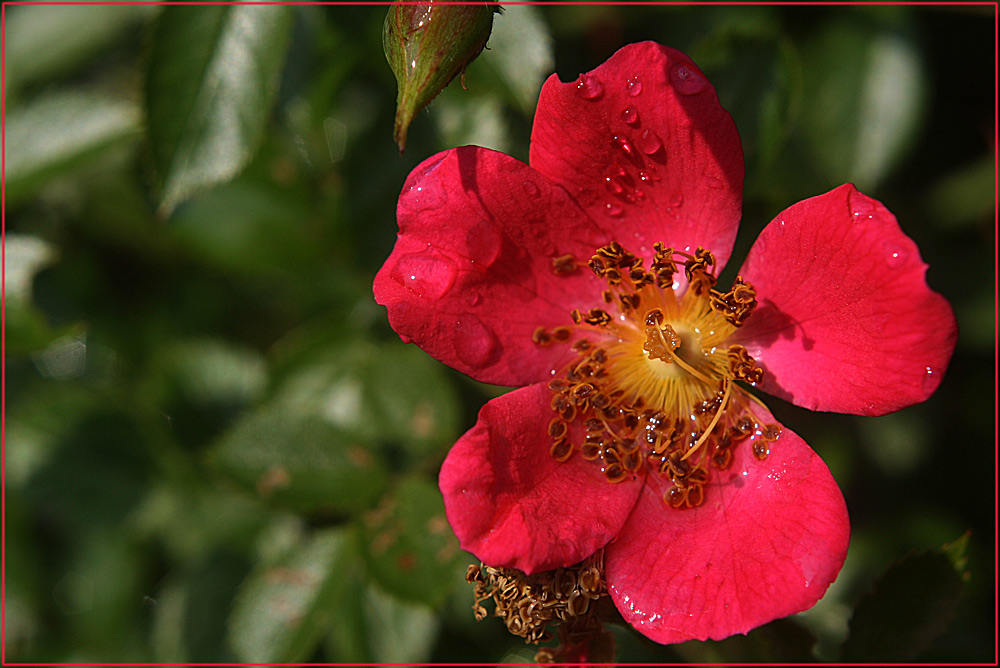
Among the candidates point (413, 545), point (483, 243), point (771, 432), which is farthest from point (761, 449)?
point (413, 545)

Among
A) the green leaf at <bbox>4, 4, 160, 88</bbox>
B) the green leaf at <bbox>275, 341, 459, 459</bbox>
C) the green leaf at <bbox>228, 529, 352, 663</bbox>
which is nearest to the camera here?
the green leaf at <bbox>228, 529, 352, 663</bbox>

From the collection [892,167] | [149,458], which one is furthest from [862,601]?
[149,458]

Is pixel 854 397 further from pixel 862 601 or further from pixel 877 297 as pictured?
pixel 862 601

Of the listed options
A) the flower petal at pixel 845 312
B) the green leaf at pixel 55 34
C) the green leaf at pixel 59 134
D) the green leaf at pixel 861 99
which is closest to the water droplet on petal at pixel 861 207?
the flower petal at pixel 845 312

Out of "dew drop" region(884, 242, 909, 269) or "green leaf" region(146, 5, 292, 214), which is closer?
"dew drop" region(884, 242, 909, 269)

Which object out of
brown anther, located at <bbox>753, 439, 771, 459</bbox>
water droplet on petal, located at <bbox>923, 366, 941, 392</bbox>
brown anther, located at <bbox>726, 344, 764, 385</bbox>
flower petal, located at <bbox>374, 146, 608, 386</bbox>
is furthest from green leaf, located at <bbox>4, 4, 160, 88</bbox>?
water droplet on petal, located at <bbox>923, 366, 941, 392</bbox>

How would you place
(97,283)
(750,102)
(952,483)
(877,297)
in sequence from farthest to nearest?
(97,283) < (952,483) < (750,102) < (877,297)

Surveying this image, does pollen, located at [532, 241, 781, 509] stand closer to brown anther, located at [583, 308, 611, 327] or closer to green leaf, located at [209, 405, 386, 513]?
brown anther, located at [583, 308, 611, 327]
